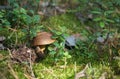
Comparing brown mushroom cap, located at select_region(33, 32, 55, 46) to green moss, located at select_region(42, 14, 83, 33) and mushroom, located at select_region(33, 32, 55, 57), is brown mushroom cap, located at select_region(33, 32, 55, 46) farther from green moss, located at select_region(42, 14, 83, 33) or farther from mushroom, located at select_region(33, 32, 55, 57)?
green moss, located at select_region(42, 14, 83, 33)

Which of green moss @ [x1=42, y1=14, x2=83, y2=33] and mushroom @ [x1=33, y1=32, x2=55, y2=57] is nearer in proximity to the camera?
mushroom @ [x1=33, y1=32, x2=55, y2=57]

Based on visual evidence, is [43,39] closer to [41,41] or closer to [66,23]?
[41,41]

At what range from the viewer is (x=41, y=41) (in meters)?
2.36

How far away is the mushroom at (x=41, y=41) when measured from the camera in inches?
92.5

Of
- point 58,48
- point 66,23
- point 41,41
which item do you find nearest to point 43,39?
point 41,41

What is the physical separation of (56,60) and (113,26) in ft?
2.71

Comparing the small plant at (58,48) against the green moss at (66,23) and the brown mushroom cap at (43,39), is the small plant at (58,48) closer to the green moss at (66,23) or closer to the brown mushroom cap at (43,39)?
the brown mushroom cap at (43,39)

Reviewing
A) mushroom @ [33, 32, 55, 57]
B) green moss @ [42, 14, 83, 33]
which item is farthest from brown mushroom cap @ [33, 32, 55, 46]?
green moss @ [42, 14, 83, 33]

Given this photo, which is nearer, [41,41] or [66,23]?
[41,41]

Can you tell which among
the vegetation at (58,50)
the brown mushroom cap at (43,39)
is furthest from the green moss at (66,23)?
the brown mushroom cap at (43,39)

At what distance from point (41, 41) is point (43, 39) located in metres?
0.02

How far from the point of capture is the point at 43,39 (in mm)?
2363

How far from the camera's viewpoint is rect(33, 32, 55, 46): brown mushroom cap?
2.35 meters

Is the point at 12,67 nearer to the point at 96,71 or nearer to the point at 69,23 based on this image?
the point at 96,71
